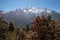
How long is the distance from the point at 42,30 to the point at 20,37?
2500 cm

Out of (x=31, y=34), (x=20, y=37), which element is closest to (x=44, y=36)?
(x=31, y=34)

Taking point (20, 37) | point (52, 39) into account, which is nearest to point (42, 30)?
point (52, 39)

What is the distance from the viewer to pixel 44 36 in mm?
15688

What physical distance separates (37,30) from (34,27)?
589mm

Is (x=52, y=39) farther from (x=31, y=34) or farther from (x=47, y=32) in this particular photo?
(x=31, y=34)

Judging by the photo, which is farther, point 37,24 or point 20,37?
point 20,37

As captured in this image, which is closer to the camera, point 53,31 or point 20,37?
point 53,31

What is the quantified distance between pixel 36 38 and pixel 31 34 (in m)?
0.74

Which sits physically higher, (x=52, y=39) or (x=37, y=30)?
(x=37, y=30)

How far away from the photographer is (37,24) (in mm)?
16141

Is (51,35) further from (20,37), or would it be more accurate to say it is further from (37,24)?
(20,37)

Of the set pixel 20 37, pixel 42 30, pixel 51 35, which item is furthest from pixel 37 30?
pixel 20 37

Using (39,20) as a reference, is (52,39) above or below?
below

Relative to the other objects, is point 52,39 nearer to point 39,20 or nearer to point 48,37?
point 48,37
